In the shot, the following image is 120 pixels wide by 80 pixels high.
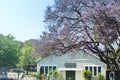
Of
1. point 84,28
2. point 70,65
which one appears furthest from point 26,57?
point 84,28

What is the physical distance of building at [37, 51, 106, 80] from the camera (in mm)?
56181

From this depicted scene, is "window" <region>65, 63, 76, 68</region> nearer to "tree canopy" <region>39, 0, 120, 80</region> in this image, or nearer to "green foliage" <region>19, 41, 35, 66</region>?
"tree canopy" <region>39, 0, 120, 80</region>

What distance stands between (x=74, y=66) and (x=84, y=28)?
2536 cm

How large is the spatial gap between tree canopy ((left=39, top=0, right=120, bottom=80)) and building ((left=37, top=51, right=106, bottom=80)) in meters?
20.0

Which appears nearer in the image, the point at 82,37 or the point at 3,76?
the point at 82,37

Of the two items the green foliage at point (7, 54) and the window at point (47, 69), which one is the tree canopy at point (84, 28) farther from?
the green foliage at point (7, 54)

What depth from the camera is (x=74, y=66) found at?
57219 millimetres

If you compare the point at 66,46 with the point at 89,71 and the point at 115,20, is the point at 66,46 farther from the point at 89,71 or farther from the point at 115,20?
the point at 89,71

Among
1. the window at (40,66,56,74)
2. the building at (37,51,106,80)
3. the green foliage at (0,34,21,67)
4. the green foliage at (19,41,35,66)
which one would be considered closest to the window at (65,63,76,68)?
the building at (37,51,106,80)

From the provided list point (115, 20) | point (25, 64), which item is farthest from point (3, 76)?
point (25, 64)

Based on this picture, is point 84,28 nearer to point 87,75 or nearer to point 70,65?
point 87,75

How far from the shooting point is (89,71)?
2167 inches

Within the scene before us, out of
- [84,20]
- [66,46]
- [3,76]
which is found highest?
[84,20]

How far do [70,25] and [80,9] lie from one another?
1816mm
